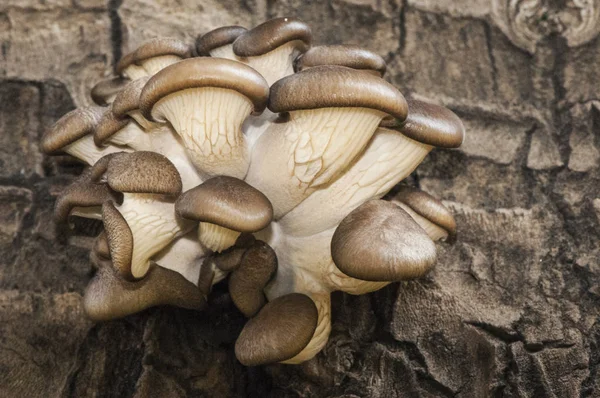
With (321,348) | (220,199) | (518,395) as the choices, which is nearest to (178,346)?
(321,348)

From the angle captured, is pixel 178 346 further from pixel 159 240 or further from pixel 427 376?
pixel 427 376

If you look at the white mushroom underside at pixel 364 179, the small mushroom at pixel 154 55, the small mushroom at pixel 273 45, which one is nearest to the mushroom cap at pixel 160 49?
the small mushroom at pixel 154 55

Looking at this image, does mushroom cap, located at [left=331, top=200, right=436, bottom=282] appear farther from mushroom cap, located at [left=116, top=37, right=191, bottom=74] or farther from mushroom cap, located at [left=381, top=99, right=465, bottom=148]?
mushroom cap, located at [left=116, top=37, right=191, bottom=74]

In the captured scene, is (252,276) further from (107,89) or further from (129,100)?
(107,89)

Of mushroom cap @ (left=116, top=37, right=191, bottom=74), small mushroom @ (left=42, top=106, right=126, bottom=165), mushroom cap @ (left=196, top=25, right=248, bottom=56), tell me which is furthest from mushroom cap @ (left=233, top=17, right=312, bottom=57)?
small mushroom @ (left=42, top=106, right=126, bottom=165)

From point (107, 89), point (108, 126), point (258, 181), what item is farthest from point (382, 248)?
point (107, 89)

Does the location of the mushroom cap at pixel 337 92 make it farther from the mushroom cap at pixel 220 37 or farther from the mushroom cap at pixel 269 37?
the mushroom cap at pixel 220 37
